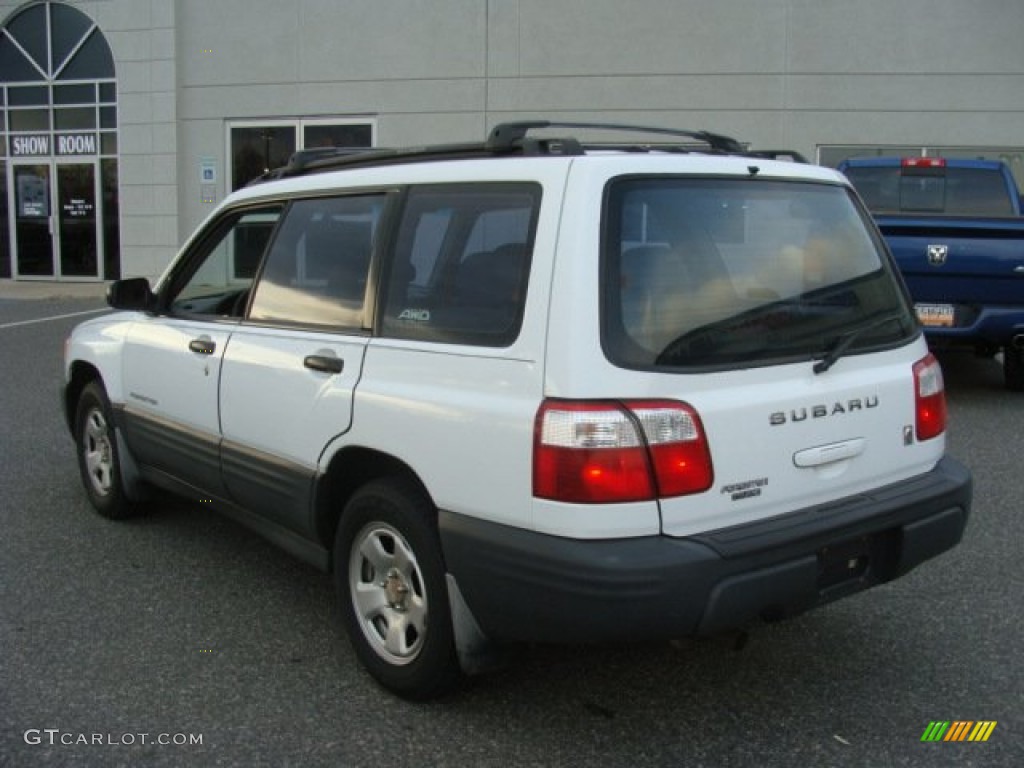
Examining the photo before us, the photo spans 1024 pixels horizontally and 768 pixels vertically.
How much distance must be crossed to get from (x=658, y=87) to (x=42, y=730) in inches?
578

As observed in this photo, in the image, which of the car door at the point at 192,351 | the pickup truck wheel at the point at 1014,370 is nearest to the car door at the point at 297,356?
the car door at the point at 192,351

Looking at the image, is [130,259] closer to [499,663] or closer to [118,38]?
[118,38]

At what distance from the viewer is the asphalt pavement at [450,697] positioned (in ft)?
9.62

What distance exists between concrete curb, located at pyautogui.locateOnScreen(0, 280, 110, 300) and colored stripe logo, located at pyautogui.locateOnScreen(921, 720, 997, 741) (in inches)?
625

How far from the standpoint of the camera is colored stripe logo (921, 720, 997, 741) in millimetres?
3000

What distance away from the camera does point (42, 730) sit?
A: 3020 millimetres

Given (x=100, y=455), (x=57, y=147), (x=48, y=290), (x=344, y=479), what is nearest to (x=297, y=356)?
(x=344, y=479)

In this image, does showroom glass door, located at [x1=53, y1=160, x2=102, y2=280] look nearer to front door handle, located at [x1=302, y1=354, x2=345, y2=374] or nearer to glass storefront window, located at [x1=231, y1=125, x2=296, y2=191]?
glass storefront window, located at [x1=231, y1=125, x2=296, y2=191]

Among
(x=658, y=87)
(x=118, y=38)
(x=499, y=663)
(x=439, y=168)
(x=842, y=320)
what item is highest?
(x=118, y=38)

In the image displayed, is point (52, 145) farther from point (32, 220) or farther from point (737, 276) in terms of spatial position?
point (737, 276)

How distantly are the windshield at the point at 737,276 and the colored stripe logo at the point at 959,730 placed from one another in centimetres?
119

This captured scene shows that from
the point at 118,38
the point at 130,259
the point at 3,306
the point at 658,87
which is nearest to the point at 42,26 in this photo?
the point at 118,38

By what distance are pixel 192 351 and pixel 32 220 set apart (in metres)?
18.0

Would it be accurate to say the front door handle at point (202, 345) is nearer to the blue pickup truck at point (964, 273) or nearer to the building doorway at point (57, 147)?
the blue pickup truck at point (964, 273)
